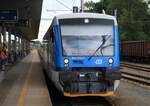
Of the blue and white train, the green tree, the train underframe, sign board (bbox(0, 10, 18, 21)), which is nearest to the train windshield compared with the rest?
the blue and white train

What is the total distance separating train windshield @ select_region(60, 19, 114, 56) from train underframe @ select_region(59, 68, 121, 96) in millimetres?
640

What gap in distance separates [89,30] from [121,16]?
67.9 meters

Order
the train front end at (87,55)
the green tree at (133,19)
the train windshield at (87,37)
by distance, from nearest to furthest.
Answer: the train front end at (87,55) → the train windshield at (87,37) → the green tree at (133,19)

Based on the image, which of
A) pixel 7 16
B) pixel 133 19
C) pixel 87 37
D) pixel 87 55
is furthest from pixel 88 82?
pixel 133 19

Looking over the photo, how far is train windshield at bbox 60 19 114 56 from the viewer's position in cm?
1433

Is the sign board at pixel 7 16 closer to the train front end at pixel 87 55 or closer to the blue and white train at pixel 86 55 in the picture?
the blue and white train at pixel 86 55

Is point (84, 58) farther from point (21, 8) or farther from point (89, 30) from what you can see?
point (21, 8)

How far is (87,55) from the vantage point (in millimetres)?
14266

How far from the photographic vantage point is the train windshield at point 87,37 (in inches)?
564

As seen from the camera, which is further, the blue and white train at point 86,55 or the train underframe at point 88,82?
the blue and white train at point 86,55

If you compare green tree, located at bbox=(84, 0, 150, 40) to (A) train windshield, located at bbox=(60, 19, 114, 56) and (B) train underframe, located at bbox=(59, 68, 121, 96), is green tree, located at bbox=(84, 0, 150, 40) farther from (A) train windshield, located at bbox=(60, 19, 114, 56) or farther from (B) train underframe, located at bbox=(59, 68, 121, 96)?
(B) train underframe, located at bbox=(59, 68, 121, 96)

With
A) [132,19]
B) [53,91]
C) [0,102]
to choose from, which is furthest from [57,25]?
[132,19]

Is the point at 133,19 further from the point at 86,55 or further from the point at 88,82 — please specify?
the point at 88,82

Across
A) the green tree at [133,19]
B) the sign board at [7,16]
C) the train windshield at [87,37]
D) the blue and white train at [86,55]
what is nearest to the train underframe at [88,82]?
the blue and white train at [86,55]
